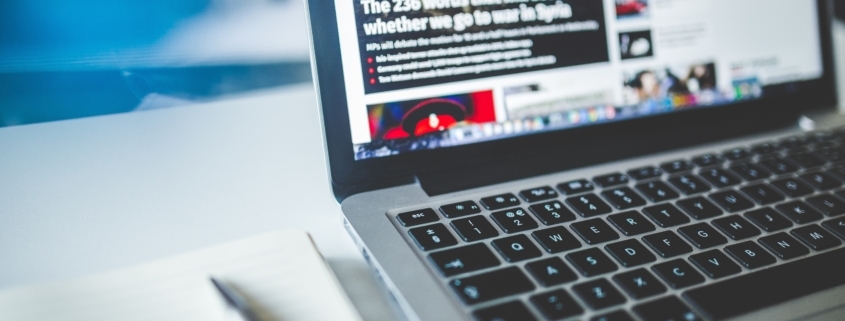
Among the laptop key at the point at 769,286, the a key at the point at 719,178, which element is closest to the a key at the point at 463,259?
the laptop key at the point at 769,286

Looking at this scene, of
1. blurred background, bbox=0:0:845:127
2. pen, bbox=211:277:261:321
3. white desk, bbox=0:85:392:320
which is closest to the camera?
pen, bbox=211:277:261:321

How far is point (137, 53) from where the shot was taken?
0.59 meters

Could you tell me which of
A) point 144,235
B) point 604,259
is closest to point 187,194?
point 144,235

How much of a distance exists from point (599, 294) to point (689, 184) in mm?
177

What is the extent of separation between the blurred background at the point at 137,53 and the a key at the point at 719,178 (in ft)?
1.43

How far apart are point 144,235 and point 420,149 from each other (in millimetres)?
200

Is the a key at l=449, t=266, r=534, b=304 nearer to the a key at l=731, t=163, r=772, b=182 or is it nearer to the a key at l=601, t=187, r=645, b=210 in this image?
the a key at l=601, t=187, r=645, b=210

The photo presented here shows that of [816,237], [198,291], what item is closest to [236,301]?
[198,291]

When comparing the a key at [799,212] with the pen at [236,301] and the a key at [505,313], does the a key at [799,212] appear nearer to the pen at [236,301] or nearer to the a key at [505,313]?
the a key at [505,313]

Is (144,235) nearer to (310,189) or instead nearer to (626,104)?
(310,189)

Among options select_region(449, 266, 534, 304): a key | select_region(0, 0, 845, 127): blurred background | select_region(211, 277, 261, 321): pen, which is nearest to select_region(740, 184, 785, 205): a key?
select_region(449, 266, 534, 304): a key

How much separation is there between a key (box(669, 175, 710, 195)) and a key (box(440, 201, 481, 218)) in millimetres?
158

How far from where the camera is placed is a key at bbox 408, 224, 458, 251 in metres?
0.34

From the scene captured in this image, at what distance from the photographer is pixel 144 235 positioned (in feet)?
1.29
